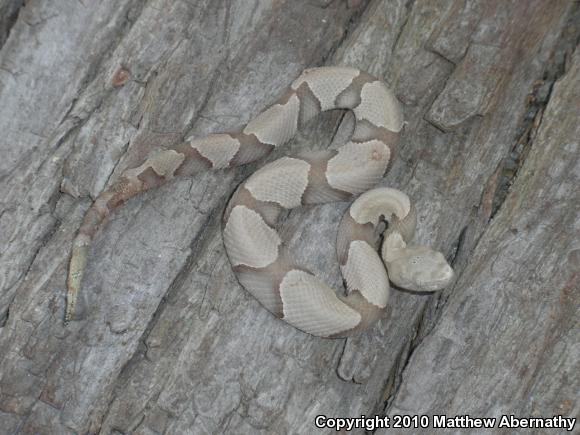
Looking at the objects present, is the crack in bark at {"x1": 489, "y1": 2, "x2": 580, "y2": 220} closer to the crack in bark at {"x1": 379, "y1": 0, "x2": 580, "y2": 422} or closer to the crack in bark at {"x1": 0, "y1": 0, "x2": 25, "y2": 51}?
Answer: the crack in bark at {"x1": 379, "y1": 0, "x2": 580, "y2": 422}

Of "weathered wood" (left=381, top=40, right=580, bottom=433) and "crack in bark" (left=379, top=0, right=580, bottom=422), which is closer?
"weathered wood" (left=381, top=40, right=580, bottom=433)

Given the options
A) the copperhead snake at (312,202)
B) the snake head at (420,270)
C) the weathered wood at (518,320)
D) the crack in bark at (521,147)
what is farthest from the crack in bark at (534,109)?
the copperhead snake at (312,202)

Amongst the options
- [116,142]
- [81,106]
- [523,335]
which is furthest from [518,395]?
[81,106]

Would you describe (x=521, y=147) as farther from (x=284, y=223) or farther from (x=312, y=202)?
(x=284, y=223)

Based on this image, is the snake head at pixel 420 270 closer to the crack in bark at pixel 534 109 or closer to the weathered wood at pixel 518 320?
the weathered wood at pixel 518 320

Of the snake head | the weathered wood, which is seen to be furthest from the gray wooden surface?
the snake head

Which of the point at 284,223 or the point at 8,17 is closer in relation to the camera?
the point at 284,223

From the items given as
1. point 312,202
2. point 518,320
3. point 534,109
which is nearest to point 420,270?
point 518,320

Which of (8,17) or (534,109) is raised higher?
(8,17)
